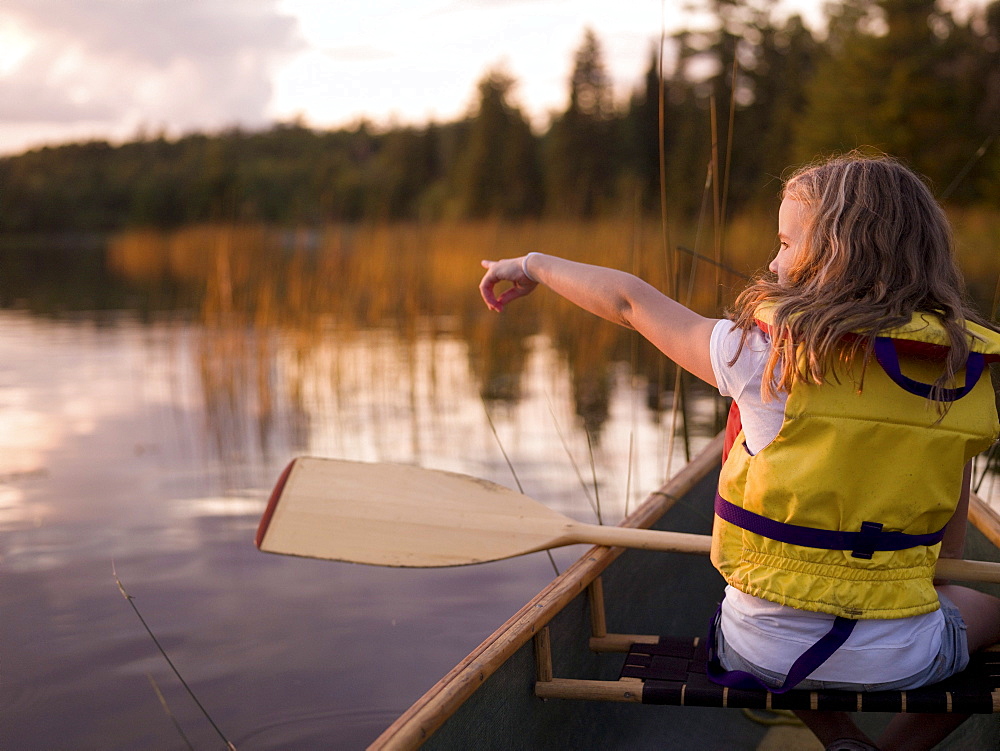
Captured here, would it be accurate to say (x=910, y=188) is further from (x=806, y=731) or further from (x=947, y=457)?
A: (x=806, y=731)

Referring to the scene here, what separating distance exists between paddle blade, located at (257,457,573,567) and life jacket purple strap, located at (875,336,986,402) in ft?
2.99

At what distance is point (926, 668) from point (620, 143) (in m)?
36.4

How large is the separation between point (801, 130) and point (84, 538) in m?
23.0

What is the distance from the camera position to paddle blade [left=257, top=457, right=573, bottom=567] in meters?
2.04

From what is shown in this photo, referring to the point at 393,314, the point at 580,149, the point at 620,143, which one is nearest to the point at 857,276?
the point at 393,314

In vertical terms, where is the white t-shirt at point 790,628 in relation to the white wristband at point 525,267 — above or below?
below

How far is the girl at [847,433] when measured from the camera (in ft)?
3.90

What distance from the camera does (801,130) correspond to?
2333 centimetres

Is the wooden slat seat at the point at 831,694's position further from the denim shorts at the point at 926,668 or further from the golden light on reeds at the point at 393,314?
the golden light on reeds at the point at 393,314

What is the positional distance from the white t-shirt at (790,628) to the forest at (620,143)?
4.76m

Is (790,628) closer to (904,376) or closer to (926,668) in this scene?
(926,668)

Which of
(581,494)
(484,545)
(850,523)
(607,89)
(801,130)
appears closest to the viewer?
(850,523)

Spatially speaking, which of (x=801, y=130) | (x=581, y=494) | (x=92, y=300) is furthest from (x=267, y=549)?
(x=801, y=130)

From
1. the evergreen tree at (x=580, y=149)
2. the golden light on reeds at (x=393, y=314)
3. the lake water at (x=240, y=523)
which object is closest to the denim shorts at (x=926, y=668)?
the lake water at (x=240, y=523)
